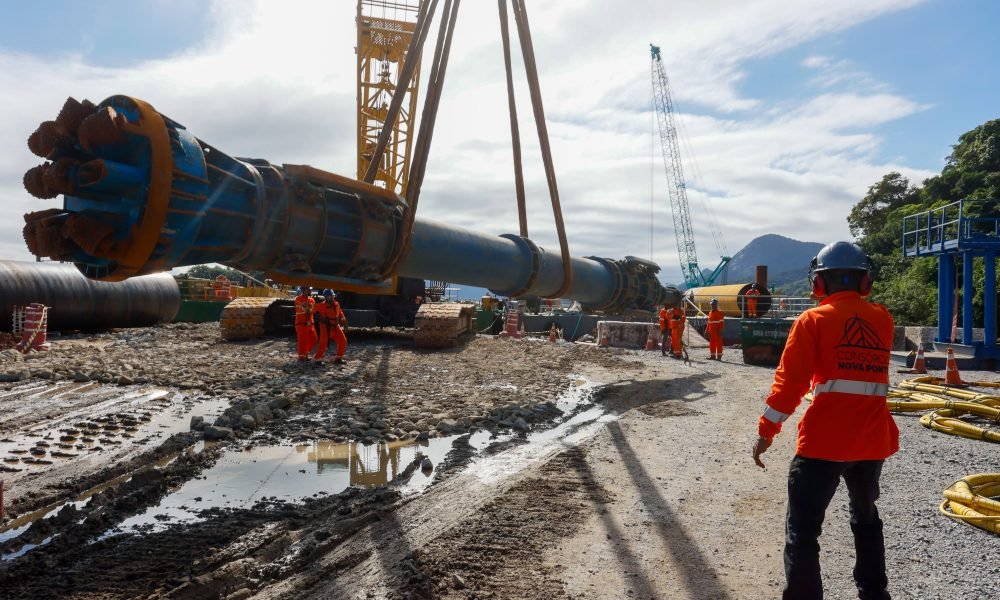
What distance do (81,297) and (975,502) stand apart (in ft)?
63.5

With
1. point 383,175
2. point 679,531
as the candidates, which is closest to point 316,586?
point 679,531

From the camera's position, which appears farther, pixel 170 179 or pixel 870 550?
pixel 170 179

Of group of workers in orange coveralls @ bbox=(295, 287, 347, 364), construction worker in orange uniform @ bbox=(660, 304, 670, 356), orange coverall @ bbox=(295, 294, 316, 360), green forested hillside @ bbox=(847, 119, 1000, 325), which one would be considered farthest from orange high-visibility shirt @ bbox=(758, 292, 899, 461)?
green forested hillside @ bbox=(847, 119, 1000, 325)

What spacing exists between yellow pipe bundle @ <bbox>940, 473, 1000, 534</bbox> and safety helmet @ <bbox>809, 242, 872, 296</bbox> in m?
2.25

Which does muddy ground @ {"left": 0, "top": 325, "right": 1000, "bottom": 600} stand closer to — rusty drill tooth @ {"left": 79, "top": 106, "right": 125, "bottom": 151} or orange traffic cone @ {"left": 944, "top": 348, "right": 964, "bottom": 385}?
rusty drill tooth @ {"left": 79, "top": 106, "right": 125, "bottom": 151}

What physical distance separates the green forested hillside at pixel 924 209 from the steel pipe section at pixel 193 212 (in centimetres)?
2839

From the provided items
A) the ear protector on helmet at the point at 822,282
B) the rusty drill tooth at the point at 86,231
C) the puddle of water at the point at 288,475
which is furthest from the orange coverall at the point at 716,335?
the rusty drill tooth at the point at 86,231

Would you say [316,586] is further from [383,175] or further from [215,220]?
[383,175]

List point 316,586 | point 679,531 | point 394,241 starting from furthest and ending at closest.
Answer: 1. point 394,241
2. point 679,531
3. point 316,586

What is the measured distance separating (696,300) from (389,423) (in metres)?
23.4

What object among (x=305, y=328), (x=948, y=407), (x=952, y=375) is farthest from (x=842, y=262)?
(x=305, y=328)

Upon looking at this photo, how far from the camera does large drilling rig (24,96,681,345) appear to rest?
4402mm

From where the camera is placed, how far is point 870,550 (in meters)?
3.31

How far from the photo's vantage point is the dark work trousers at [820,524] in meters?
3.14
